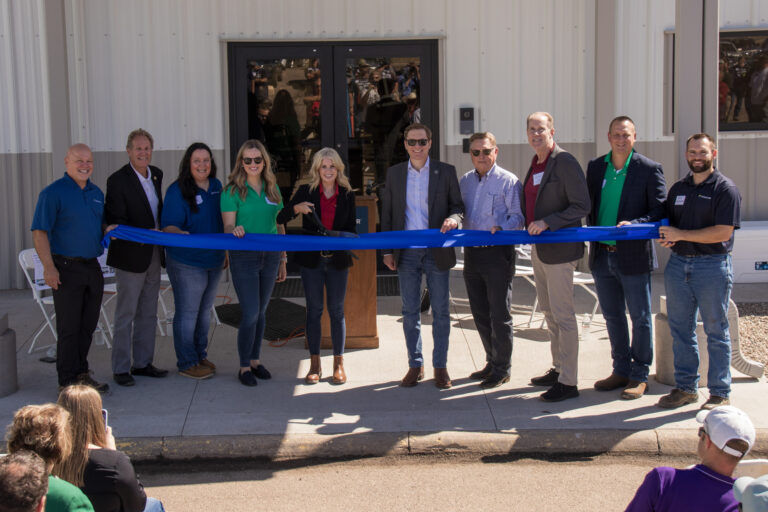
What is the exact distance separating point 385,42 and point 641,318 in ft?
18.8

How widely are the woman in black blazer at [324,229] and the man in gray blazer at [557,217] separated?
4.63 ft

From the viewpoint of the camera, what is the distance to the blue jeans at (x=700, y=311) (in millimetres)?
5613

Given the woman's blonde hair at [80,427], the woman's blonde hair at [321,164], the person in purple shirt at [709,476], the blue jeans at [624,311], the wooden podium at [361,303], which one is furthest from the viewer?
the wooden podium at [361,303]

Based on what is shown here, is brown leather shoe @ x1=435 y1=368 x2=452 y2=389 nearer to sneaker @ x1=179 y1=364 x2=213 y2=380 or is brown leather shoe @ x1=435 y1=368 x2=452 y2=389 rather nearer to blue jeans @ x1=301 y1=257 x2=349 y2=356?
blue jeans @ x1=301 y1=257 x2=349 y2=356

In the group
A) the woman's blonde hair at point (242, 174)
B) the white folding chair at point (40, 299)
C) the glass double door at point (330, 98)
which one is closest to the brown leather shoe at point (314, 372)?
the woman's blonde hair at point (242, 174)

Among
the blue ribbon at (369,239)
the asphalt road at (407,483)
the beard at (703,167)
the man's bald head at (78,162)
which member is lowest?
the asphalt road at (407,483)

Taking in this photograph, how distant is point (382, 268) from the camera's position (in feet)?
36.2

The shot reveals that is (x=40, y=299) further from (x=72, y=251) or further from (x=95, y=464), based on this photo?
(x=95, y=464)

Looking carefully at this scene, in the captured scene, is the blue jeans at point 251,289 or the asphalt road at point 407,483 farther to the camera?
the blue jeans at point 251,289

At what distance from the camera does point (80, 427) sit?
3.40 metres

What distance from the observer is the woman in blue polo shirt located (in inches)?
253

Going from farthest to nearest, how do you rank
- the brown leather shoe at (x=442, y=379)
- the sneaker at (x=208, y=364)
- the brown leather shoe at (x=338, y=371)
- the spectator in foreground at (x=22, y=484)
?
the sneaker at (x=208, y=364) < the brown leather shoe at (x=338, y=371) < the brown leather shoe at (x=442, y=379) < the spectator in foreground at (x=22, y=484)

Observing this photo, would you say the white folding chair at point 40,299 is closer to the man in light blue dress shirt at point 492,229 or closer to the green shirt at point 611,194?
the man in light blue dress shirt at point 492,229

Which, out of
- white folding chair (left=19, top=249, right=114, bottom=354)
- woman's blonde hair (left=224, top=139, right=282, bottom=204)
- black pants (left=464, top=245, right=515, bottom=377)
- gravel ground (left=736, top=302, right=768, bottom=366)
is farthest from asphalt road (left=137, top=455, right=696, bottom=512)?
white folding chair (left=19, top=249, right=114, bottom=354)
